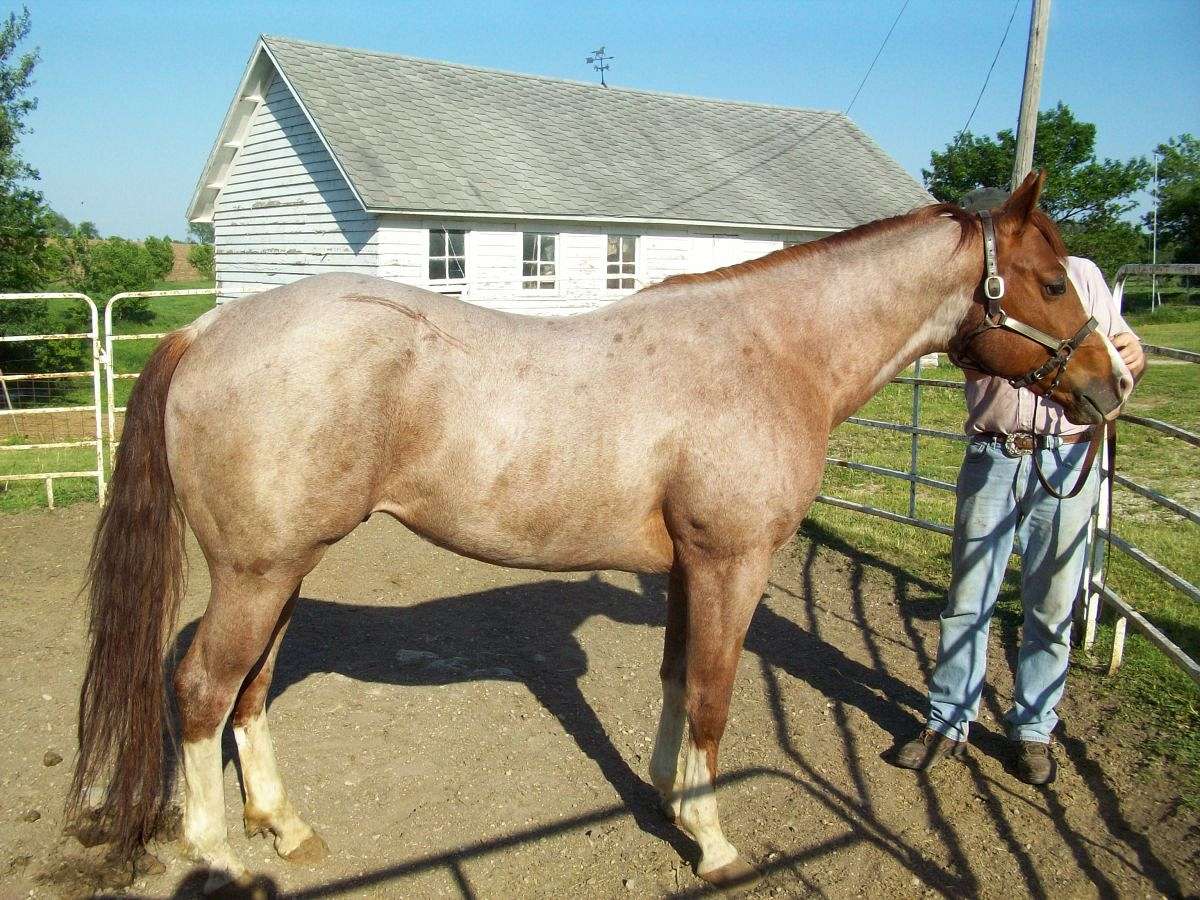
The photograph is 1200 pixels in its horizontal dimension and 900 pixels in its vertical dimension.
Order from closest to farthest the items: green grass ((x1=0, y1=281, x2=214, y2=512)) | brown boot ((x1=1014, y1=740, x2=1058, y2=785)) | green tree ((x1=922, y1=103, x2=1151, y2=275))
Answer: brown boot ((x1=1014, y1=740, x2=1058, y2=785))
green grass ((x1=0, y1=281, x2=214, y2=512))
green tree ((x1=922, y1=103, x2=1151, y2=275))

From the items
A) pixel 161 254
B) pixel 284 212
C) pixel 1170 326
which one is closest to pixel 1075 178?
pixel 1170 326

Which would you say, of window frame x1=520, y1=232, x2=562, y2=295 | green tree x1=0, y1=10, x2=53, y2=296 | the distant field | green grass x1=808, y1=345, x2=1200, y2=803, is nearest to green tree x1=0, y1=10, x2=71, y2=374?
green tree x1=0, y1=10, x2=53, y2=296

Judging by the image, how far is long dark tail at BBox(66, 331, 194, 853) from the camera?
9.29 feet

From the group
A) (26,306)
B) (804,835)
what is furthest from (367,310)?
(26,306)

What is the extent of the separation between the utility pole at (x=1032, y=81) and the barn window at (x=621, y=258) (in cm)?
921

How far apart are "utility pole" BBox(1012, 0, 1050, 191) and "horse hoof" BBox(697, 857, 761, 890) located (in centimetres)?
598

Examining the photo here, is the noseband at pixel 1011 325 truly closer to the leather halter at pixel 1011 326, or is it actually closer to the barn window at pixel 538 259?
the leather halter at pixel 1011 326

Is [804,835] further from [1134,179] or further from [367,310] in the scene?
[1134,179]

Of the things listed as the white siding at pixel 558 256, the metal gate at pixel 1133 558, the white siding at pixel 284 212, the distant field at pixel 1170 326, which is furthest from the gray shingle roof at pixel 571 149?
the metal gate at pixel 1133 558

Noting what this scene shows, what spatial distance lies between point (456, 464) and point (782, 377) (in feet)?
3.69

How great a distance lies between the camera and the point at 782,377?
2.96 meters

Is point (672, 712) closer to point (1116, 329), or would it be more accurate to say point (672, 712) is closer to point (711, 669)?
point (711, 669)

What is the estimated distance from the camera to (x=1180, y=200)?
117 ft

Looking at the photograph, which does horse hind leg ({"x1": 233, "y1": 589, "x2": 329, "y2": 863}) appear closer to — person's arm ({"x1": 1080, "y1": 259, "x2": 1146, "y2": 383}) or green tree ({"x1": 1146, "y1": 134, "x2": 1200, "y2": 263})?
person's arm ({"x1": 1080, "y1": 259, "x2": 1146, "y2": 383})
